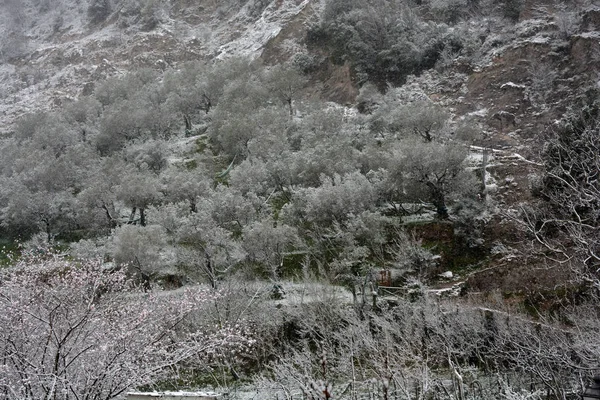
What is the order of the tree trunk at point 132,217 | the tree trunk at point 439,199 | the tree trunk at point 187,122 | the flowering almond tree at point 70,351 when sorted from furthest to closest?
1. the tree trunk at point 187,122
2. the tree trunk at point 132,217
3. the tree trunk at point 439,199
4. the flowering almond tree at point 70,351

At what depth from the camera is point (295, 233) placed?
1041 inches

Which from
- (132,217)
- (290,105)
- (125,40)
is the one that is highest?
(125,40)

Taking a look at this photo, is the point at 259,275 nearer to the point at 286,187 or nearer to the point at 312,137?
the point at 286,187

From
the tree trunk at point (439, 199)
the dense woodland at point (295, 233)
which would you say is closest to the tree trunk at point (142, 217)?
the dense woodland at point (295, 233)

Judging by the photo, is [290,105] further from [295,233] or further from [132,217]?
[295,233]

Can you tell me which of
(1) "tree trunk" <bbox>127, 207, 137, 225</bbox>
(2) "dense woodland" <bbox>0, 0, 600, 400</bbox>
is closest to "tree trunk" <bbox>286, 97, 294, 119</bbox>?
(2) "dense woodland" <bbox>0, 0, 600, 400</bbox>

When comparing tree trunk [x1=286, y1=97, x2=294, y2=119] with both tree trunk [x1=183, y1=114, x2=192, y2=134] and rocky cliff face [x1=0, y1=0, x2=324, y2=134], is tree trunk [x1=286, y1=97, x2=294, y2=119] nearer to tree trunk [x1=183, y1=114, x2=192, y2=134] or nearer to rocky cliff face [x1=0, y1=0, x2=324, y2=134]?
tree trunk [x1=183, y1=114, x2=192, y2=134]

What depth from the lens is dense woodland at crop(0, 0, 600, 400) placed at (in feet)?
34.0

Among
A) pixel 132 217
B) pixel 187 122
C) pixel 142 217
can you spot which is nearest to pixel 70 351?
pixel 142 217

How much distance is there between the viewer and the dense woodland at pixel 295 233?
10359mm

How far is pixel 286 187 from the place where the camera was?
34188 mm

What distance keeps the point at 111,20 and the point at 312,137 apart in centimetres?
5273

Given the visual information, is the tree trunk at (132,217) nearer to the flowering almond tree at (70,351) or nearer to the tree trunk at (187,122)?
the tree trunk at (187,122)

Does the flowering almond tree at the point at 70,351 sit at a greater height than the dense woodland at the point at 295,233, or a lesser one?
greater
